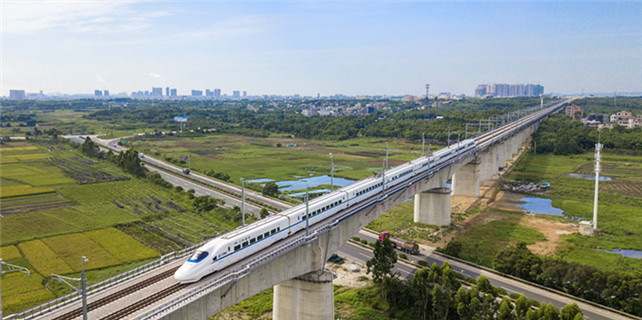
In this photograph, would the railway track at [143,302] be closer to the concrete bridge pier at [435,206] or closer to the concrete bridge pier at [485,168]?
the concrete bridge pier at [435,206]

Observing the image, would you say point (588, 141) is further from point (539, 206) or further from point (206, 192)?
point (206, 192)

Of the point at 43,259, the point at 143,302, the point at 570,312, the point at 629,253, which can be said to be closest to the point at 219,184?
the point at 43,259

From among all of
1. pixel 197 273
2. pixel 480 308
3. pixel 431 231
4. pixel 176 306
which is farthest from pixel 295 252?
pixel 431 231

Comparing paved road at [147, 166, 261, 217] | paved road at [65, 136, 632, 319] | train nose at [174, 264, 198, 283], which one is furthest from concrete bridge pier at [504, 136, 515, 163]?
train nose at [174, 264, 198, 283]

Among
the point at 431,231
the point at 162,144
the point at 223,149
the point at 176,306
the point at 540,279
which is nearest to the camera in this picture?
the point at 176,306

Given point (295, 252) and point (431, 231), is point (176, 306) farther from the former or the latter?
point (431, 231)
